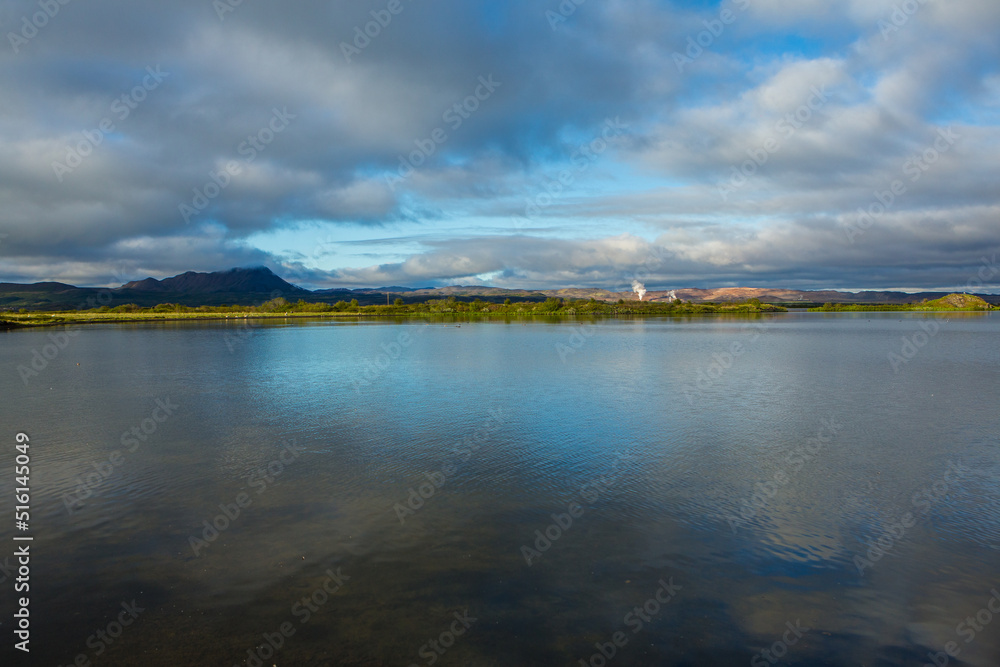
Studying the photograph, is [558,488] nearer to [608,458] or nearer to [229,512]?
[608,458]

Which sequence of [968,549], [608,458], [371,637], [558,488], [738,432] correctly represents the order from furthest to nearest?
[738,432] < [608,458] < [558,488] < [968,549] < [371,637]

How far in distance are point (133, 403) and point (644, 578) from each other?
22555mm

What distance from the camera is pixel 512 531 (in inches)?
397

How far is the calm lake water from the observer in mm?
7062

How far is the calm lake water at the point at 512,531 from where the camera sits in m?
7.06

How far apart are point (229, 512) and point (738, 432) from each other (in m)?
14.3

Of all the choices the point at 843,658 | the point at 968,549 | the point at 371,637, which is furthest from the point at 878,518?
the point at 371,637

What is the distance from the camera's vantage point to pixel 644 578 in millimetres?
8438

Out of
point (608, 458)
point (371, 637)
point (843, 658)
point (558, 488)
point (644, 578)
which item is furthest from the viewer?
point (608, 458)

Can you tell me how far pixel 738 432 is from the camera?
683 inches

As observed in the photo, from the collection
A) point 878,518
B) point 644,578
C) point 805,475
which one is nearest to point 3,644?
point 644,578

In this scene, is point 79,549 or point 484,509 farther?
point 484,509

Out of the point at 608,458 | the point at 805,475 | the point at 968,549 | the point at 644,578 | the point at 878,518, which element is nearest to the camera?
the point at 644,578

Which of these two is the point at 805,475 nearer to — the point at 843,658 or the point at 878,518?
the point at 878,518
